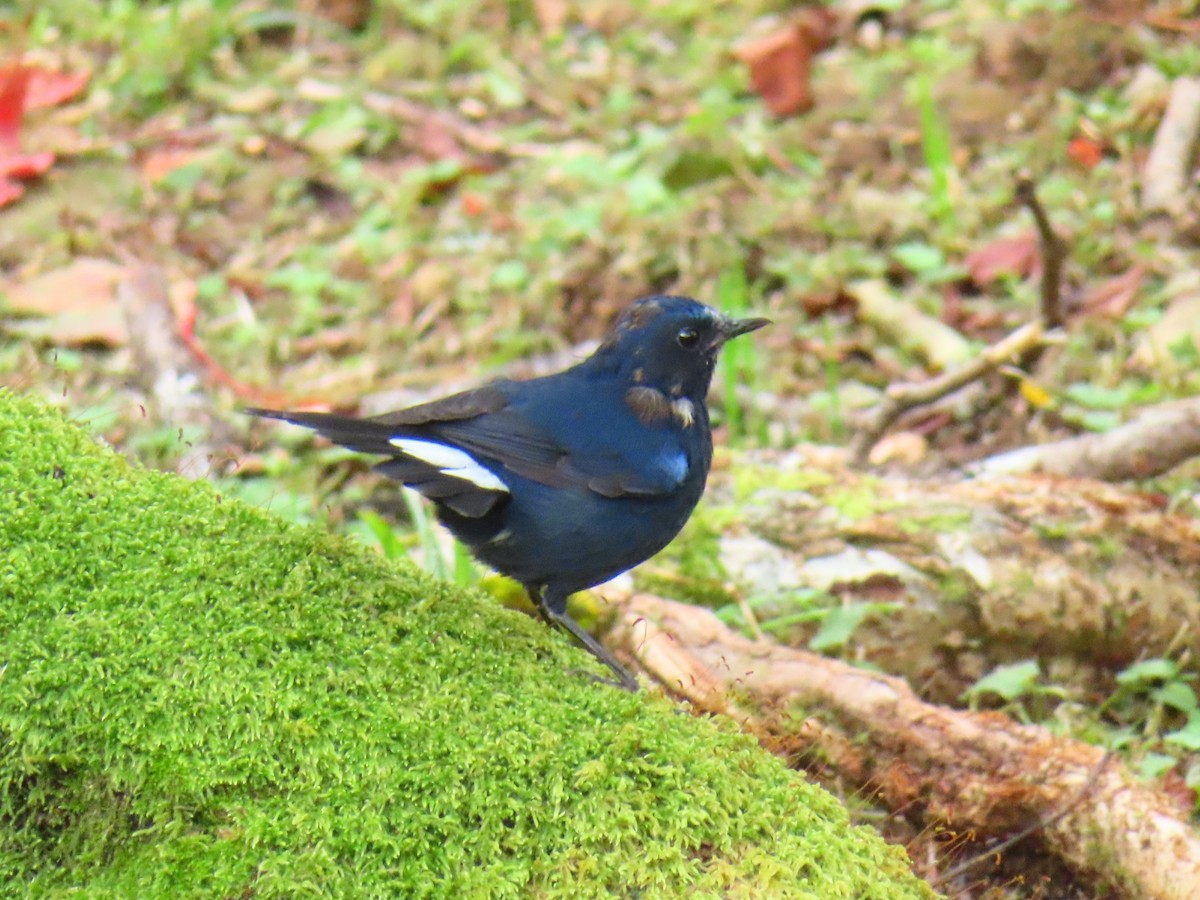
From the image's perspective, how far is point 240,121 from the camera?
7961 mm

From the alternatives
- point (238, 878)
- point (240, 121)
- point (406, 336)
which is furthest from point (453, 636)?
point (240, 121)

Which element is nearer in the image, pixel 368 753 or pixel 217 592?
pixel 368 753

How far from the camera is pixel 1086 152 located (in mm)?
6902

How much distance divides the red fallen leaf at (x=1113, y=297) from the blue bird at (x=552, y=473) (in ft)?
10.6

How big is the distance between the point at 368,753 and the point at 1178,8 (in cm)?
684

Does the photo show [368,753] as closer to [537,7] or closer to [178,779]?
[178,779]

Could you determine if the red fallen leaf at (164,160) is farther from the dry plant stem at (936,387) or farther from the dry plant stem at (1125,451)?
the dry plant stem at (1125,451)

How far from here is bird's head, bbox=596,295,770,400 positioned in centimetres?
364

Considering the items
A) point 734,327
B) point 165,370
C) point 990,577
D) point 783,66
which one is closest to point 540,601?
point 734,327

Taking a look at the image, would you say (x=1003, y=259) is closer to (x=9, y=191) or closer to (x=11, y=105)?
(x=9, y=191)

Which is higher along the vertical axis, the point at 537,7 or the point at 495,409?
the point at 495,409

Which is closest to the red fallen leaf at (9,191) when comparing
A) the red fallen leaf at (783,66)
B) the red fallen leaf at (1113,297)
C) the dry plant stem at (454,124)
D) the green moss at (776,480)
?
the dry plant stem at (454,124)

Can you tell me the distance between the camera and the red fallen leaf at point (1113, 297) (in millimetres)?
6012

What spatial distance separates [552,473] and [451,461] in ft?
0.87
